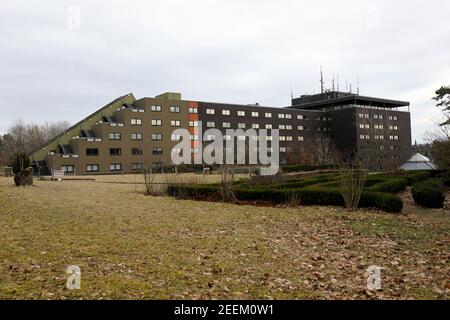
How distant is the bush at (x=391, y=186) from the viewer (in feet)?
60.1

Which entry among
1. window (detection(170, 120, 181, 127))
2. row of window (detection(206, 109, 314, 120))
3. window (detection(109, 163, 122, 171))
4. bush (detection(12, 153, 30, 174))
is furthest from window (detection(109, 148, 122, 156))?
bush (detection(12, 153, 30, 174))

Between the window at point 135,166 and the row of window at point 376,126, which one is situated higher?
the row of window at point 376,126

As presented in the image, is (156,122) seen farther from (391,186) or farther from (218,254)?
(218,254)

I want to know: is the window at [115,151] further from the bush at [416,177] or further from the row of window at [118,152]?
the bush at [416,177]

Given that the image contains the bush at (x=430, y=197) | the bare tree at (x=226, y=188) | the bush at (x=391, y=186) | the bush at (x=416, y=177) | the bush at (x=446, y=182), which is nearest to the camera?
the bush at (x=430, y=197)

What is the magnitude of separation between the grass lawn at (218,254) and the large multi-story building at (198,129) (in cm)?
3677

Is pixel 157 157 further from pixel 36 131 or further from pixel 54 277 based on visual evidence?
pixel 54 277

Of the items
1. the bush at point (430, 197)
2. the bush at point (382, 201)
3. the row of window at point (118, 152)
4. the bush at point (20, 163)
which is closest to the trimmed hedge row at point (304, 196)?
the bush at point (382, 201)

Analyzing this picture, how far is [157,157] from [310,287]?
59.1m

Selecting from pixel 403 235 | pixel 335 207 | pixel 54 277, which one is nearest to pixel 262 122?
pixel 335 207

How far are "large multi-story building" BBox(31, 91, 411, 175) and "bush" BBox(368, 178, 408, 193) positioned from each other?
3294 centimetres

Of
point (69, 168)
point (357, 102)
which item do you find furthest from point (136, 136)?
point (357, 102)

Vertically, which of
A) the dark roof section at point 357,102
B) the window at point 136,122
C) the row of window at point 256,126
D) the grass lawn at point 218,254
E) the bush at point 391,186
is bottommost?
the grass lawn at point 218,254
